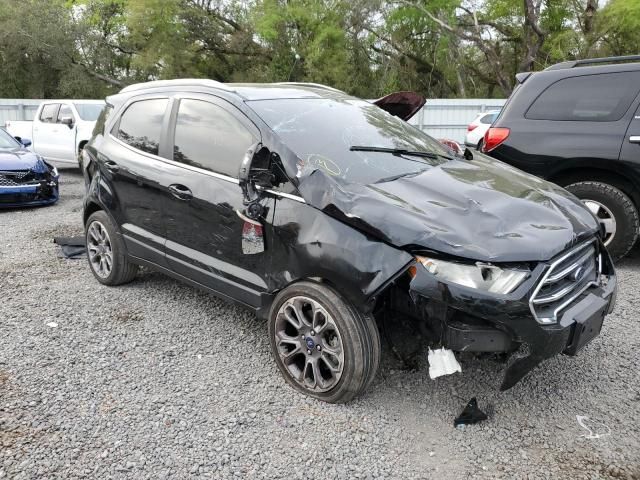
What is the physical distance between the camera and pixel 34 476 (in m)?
2.35

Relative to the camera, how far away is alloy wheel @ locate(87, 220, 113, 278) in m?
4.43

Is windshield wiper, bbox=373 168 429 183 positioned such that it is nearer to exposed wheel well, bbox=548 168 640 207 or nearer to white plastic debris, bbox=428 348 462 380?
white plastic debris, bbox=428 348 462 380

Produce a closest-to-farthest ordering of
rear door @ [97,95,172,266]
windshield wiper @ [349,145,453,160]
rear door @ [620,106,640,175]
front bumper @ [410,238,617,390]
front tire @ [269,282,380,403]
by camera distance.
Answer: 1. front bumper @ [410,238,617,390]
2. front tire @ [269,282,380,403]
3. windshield wiper @ [349,145,453,160]
4. rear door @ [97,95,172,266]
5. rear door @ [620,106,640,175]

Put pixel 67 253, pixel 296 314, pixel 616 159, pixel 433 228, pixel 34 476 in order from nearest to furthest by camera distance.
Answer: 1. pixel 34 476
2. pixel 433 228
3. pixel 296 314
4. pixel 616 159
5. pixel 67 253

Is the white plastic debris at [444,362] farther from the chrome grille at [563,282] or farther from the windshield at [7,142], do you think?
the windshield at [7,142]

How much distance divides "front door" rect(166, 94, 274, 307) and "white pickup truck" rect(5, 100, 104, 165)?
8.06 metres

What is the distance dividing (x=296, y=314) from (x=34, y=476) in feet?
4.68

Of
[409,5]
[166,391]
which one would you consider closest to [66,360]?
[166,391]

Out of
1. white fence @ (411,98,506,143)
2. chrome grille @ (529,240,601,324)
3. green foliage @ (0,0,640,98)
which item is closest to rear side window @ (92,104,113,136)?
chrome grille @ (529,240,601,324)

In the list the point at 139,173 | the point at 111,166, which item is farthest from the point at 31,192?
the point at 139,173

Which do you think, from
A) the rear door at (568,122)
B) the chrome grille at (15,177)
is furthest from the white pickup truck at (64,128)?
the rear door at (568,122)

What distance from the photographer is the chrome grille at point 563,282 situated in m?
2.47

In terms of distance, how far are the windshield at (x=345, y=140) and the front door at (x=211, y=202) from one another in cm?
24

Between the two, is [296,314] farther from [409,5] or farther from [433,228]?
[409,5]
